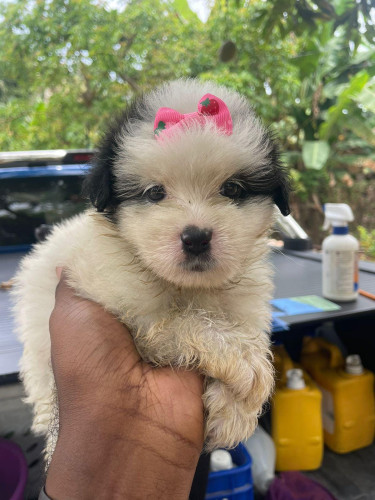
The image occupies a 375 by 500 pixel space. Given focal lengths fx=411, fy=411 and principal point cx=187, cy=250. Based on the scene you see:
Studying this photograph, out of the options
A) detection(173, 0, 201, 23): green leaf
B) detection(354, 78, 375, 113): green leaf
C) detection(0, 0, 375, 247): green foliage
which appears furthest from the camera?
detection(173, 0, 201, 23): green leaf

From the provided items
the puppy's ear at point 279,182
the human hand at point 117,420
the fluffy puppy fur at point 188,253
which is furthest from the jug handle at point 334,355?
the human hand at point 117,420

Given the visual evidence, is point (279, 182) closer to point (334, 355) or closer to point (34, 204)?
point (334, 355)

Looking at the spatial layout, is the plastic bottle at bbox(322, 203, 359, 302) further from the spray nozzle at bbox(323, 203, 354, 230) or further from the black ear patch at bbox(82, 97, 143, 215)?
the black ear patch at bbox(82, 97, 143, 215)

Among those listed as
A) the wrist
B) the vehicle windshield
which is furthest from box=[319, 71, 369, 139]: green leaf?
the wrist

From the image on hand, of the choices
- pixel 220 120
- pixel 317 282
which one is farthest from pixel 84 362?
pixel 317 282

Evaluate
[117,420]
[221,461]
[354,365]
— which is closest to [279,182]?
[117,420]

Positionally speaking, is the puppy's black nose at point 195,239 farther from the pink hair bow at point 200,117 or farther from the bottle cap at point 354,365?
the bottle cap at point 354,365

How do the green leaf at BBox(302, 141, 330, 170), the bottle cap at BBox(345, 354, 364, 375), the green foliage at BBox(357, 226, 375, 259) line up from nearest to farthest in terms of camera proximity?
the bottle cap at BBox(345, 354, 364, 375)
the green leaf at BBox(302, 141, 330, 170)
the green foliage at BBox(357, 226, 375, 259)
